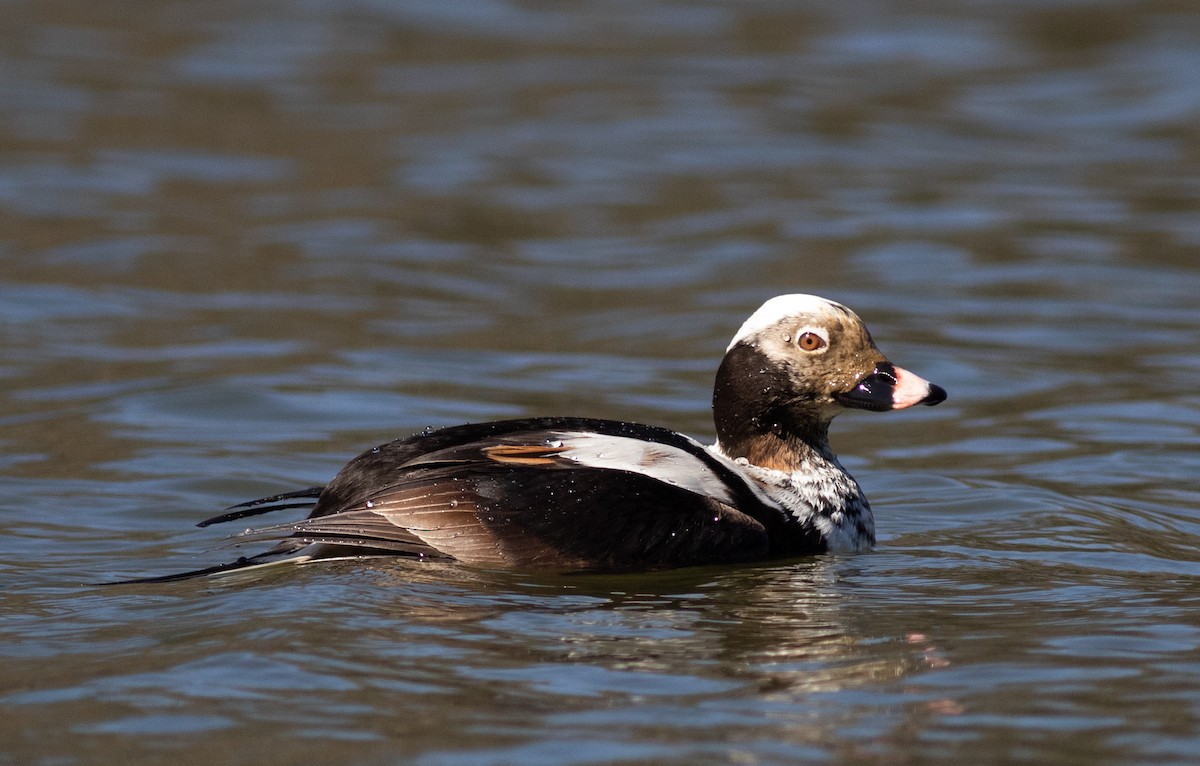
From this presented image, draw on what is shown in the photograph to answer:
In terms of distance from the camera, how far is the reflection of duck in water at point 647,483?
6.20 metres

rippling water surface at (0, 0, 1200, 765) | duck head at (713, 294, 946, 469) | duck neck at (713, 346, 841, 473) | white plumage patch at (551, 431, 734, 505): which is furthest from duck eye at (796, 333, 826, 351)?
rippling water surface at (0, 0, 1200, 765)

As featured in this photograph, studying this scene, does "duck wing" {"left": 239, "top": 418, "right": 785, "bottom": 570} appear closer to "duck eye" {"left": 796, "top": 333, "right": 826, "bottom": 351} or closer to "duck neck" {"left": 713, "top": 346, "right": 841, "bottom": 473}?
"duck neck" {"left": 713, "top": 346, "right": 841, "bottom": 473}

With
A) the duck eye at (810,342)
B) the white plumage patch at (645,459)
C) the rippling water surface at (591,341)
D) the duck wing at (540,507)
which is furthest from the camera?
the duck eye at (810,342)

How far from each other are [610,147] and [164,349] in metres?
5.80

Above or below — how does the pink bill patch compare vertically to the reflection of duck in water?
above

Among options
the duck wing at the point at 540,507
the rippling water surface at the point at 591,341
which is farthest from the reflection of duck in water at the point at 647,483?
the rippling water surface at the point at 591,341

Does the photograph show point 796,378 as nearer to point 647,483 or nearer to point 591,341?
point 647,483

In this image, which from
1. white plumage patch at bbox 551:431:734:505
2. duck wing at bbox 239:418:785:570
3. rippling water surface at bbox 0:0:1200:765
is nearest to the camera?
rippling water surface at bbox 0:0:1200:765

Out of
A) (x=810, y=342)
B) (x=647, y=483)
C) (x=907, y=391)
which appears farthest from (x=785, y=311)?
(x=647, y=483)

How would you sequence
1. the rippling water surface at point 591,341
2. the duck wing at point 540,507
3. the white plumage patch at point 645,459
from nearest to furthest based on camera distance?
1. the rippling water surface at point 591,341
2. the duck wing at point 540,507
3. the white plumage patch at point 645,459

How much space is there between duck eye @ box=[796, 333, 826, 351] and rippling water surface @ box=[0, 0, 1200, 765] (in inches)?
30.5

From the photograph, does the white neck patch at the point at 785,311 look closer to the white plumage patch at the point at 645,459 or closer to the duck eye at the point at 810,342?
the duck eye at the point at 810,342

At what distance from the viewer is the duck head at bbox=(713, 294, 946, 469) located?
686 cm

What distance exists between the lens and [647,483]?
248 inches
